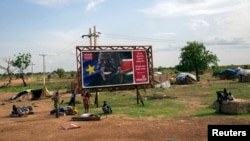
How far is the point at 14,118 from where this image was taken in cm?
2228

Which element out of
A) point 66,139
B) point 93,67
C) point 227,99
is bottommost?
point 66,139

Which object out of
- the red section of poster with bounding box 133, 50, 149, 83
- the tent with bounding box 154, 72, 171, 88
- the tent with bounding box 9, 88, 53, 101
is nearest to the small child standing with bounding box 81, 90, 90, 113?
the red section of poster with bounding box 133, 50, 149, 83

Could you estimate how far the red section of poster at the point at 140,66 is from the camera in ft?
89.7

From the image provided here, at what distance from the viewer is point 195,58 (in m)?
57.2

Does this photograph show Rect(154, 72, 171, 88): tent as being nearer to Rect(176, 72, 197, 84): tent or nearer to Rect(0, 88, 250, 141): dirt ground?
Rect(176, 72, 197, 84): tent

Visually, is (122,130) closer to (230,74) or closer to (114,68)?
(114,68)

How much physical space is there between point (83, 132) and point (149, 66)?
537 inches

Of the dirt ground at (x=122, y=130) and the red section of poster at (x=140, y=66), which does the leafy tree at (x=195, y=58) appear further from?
the dirt ground at (x=122, y=130)

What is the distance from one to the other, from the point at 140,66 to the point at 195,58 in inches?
1243

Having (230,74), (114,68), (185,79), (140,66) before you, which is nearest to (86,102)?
(114,68)

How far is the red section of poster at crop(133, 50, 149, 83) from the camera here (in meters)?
27.3

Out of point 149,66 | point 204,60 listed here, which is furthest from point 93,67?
point 204,60

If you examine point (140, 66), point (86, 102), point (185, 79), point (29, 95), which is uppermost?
point (140, 66)

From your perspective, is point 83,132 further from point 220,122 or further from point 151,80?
point 151,80
